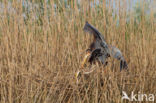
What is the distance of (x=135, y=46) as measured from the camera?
2084 mm

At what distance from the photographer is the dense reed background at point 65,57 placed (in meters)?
1.68

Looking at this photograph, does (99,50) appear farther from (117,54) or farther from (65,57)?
(65,57)

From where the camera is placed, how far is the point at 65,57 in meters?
1.94

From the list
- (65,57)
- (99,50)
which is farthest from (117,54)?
(65,57)

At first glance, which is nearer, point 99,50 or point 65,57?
point 99,50

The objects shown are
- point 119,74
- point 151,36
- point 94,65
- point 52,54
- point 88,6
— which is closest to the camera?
point 94,65

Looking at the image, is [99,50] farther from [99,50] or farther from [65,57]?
[65,57]

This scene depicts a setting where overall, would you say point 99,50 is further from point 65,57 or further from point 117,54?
point 65,57

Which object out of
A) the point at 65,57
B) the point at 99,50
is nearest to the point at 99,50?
the point at 99,50

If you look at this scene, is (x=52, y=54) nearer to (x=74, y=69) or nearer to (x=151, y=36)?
(x=74, y=69)

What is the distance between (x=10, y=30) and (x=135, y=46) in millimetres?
987

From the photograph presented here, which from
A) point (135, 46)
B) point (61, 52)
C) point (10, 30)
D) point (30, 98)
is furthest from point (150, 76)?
point (10, 30)

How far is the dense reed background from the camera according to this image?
1679 millimetres

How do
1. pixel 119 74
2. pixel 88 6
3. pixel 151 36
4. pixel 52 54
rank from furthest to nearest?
pixel 151 36 → pixel 88 6 → pixel 52 54 → pixel 119 74
